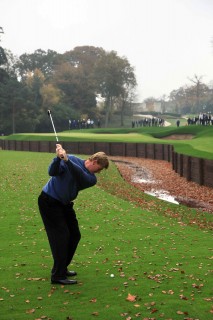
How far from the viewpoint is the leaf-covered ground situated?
23359 mm

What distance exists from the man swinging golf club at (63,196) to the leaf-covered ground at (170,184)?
12.7m

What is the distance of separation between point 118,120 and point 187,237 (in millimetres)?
116170

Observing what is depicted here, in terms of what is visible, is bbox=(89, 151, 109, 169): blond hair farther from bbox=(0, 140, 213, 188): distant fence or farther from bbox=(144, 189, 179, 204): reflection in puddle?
bbox=(0, 140, 213, 188): distant fence

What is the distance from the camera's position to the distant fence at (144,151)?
1157 inches

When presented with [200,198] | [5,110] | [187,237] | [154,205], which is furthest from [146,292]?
[5,110]

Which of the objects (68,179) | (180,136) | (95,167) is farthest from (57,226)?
(180,136)

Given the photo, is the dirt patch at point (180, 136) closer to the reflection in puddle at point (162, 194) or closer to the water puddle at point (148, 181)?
the water puddle at point (148, 181)

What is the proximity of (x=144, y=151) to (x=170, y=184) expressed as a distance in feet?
76.6

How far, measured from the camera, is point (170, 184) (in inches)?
1206

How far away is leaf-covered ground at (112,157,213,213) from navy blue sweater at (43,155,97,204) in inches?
510

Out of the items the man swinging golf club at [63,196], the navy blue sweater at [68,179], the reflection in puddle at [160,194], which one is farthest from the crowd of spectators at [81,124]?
the navy blue sweater at [68,179]

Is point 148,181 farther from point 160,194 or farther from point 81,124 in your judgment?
point 81,124

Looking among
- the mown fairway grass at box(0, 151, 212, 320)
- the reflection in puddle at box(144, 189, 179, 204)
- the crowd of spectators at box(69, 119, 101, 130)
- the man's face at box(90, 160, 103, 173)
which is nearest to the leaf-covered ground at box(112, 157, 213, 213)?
the reflection in puddle at box(144, 189, 179, 204)

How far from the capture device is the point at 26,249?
1120 cm
